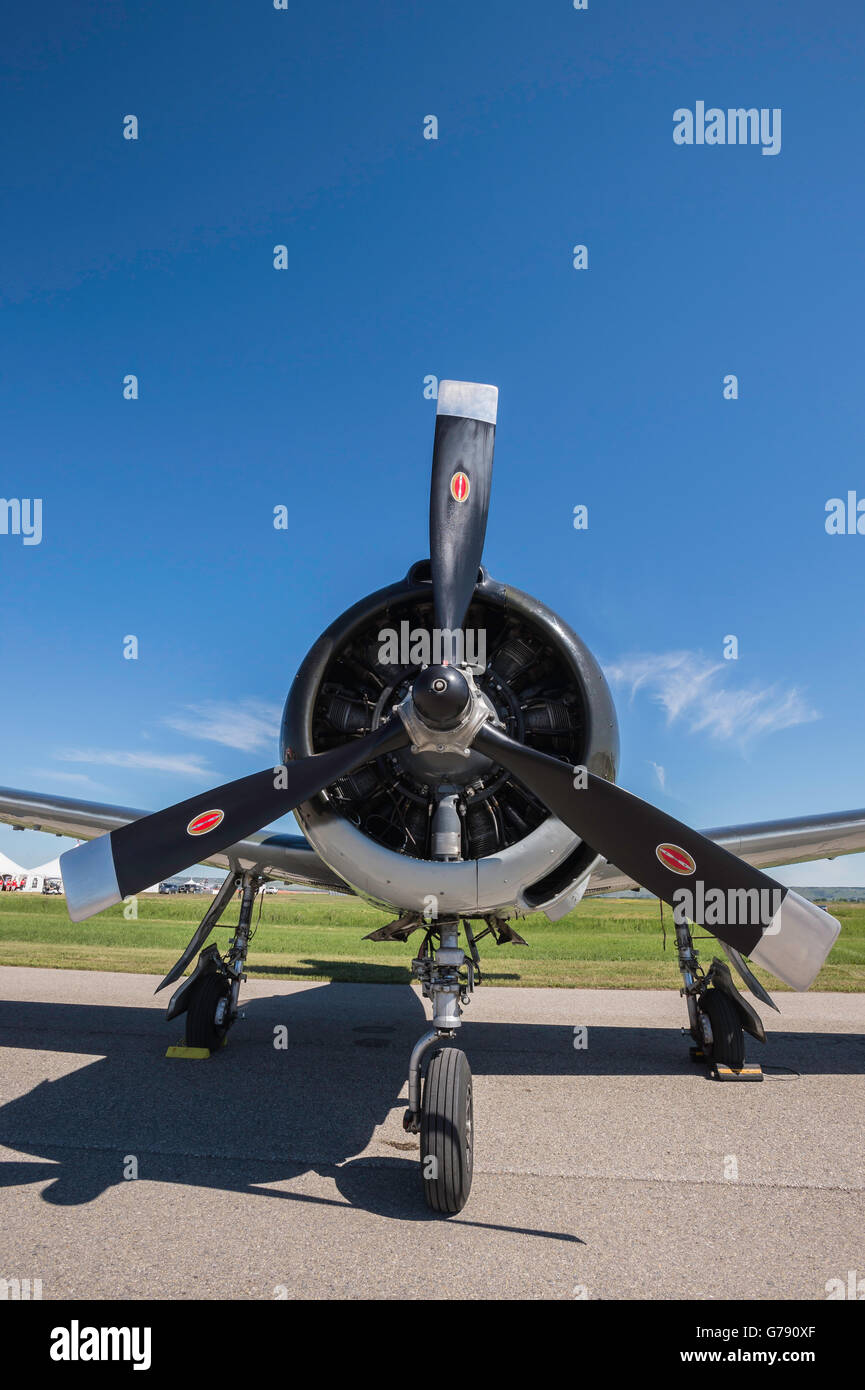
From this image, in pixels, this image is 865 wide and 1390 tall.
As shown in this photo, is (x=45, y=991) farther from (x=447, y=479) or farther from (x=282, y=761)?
(x=447, y=479)

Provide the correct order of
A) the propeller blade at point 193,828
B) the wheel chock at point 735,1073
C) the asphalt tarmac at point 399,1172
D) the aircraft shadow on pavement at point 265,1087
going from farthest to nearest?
the wheel chock at point 735,1073 → the aircraft shadow on pavement at point 265,1087 → the propeller blade at point 193,828 → the asphalt tarmac at point 399,1172

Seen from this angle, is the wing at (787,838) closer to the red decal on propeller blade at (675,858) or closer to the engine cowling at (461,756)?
the engine cowling at (461,756)

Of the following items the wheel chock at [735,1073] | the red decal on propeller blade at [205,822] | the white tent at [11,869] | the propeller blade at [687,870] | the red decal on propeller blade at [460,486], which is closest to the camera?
the propeller blade at [687,870]

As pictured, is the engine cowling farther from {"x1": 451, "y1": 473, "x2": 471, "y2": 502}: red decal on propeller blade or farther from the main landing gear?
the main landing gear

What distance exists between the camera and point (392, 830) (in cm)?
598

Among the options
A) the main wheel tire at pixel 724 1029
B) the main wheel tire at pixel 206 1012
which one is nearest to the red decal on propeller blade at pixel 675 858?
the main wheel tire at pixel 724 1029

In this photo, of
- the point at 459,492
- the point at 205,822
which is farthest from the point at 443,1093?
the point at 459,492

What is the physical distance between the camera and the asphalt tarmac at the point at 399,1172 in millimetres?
3469

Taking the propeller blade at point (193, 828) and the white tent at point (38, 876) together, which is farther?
the white tent at point (38, 876)

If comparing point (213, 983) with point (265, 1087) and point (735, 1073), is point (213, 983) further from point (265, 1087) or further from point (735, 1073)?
point (735, 1073)

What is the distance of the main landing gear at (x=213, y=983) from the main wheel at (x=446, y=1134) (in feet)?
14.2

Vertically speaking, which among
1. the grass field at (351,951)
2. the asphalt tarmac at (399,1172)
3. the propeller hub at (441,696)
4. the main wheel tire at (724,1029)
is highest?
the grass field at (351,951)

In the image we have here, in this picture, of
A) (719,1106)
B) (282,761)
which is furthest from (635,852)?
(719,1106)

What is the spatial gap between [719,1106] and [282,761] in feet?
16.2
